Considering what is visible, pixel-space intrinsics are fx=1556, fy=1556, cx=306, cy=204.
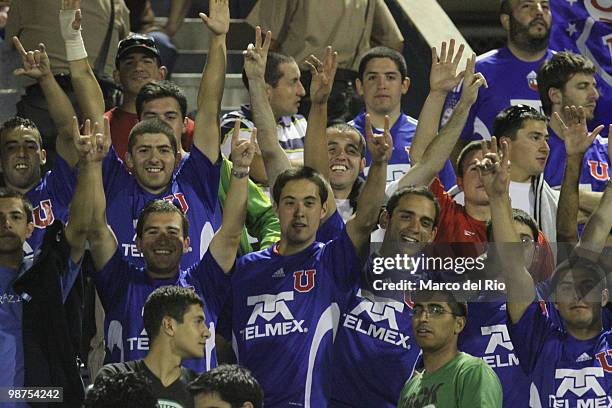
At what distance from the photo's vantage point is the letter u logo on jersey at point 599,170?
980 cm

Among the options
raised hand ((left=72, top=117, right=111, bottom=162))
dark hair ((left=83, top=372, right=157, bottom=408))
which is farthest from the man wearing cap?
dark hair ((left=83, top=372, right=157, bottom=408))

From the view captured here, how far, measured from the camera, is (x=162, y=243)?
324 inches

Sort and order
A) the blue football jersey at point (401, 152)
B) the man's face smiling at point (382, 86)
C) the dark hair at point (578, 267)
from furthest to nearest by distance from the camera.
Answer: the man's face smiling at point (382, 86) < the blue football jersey at point (401, 152) < the dark hair at point (578, 267)

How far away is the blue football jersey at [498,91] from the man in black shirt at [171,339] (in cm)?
320

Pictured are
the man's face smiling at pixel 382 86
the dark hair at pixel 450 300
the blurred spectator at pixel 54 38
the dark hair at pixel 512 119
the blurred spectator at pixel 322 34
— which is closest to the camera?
the dark hair at pixel 450 300

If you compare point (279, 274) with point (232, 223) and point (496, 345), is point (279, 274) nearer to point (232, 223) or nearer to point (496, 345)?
point (232, 223)

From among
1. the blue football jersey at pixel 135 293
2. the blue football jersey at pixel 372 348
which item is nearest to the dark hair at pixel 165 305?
→ the blue football jersey at pixel 135 293

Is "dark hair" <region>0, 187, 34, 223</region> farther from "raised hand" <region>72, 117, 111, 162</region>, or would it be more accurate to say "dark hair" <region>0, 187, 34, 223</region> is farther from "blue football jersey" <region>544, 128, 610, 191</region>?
"blue football jersey" <region>544, 128, 610, 191</region>

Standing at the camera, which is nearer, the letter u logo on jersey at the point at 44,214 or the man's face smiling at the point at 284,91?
the letter u logo on jersey at the point at 44,214

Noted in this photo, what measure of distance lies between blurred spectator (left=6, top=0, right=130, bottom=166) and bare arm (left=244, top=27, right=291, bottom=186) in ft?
5.00

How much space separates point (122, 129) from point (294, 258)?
1.79 m

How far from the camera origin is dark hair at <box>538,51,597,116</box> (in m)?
9.95

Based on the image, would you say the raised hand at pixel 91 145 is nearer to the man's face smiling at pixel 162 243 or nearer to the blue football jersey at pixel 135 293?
the man's face smiling at pixel 162 243

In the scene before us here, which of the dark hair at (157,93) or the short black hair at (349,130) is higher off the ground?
the dark hair at (157,93)
